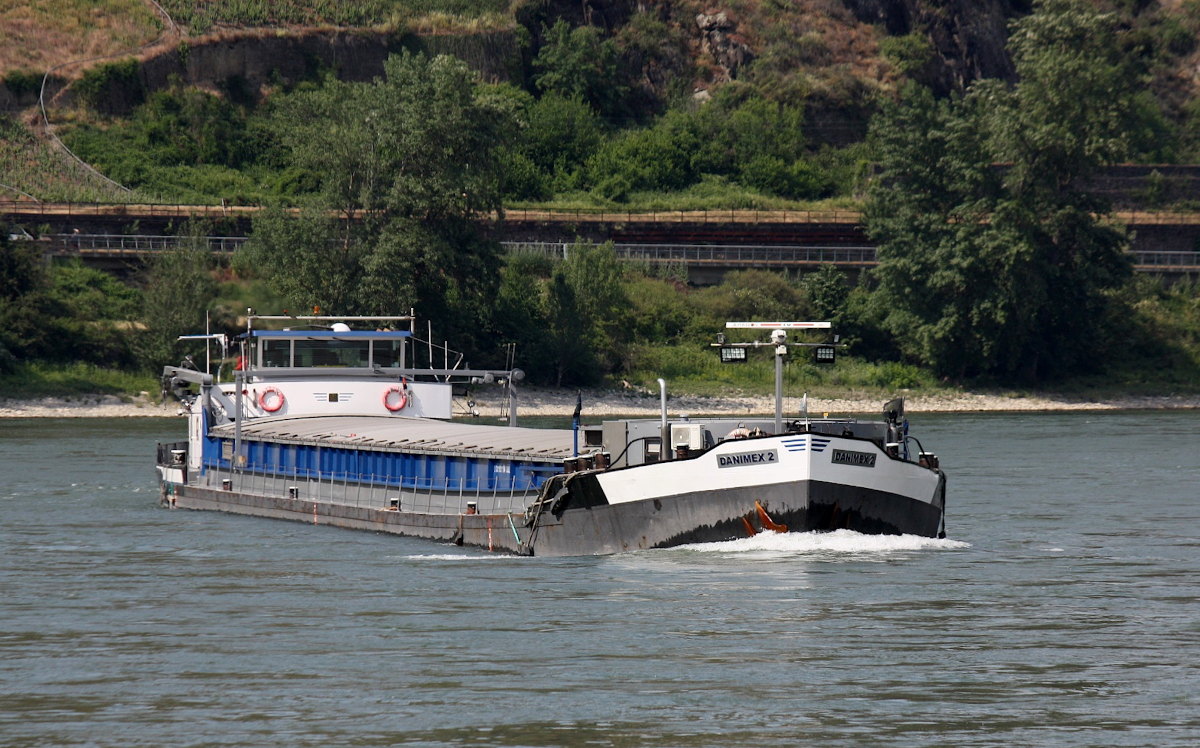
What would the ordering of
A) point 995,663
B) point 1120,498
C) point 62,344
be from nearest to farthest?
point 995,663 < point 1120,498 < point 62,344

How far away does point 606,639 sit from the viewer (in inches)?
878

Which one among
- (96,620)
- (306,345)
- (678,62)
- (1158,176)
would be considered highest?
(678,62)

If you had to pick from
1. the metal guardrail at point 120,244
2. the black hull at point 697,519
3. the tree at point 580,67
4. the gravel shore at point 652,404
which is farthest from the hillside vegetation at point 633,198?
the black hull at point 697,519

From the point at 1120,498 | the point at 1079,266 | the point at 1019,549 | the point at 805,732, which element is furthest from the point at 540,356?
the point at 805,732

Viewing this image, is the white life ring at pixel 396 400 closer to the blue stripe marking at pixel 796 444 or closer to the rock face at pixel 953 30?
the blue stripe marking at pixel 796 444

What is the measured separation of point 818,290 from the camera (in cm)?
10388

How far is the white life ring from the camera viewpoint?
45312 millimetres

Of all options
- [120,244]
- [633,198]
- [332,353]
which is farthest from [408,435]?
[633,198]

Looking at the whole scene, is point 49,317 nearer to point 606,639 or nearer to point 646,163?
point 646,163

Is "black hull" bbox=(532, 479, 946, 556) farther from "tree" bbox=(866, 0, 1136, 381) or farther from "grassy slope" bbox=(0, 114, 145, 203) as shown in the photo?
"grassy slope" bbox=(0, 114, 145, 203)

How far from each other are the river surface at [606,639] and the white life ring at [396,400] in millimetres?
8007

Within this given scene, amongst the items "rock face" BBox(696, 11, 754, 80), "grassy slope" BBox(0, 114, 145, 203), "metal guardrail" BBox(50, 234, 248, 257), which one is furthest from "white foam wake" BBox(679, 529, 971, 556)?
"rock face" BBox(696, 11, 754, 80)

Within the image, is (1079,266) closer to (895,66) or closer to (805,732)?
(895,66)

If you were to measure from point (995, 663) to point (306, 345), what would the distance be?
93.9ft
